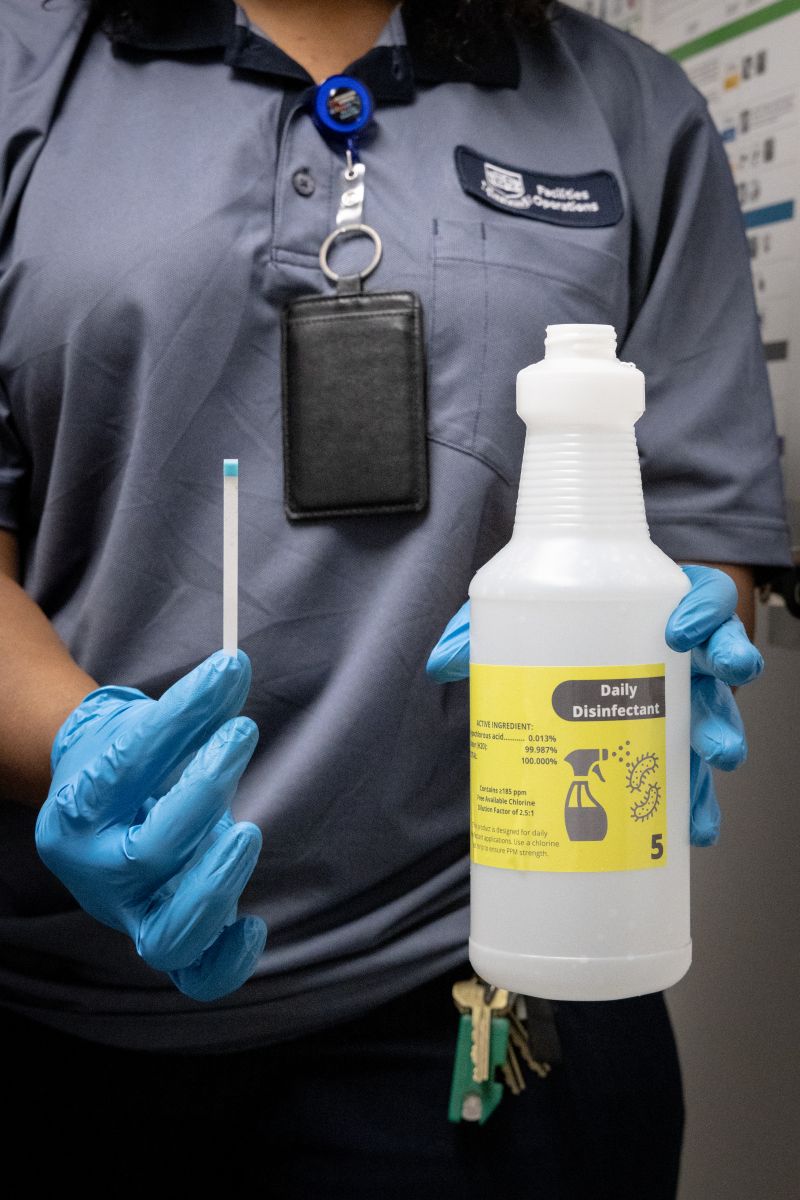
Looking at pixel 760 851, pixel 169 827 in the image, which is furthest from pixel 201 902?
pixel 760 851

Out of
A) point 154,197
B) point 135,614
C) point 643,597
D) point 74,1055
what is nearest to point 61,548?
point 135,614

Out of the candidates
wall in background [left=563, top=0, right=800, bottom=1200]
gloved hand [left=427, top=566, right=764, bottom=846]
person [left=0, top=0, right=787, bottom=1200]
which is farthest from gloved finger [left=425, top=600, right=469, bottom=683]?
wall in background [left=563, top=0, right=800, bottom=1200]

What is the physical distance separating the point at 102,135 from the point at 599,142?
376 millimetres

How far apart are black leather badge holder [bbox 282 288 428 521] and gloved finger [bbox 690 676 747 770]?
0.26 meters

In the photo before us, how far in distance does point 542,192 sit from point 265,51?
23 cm

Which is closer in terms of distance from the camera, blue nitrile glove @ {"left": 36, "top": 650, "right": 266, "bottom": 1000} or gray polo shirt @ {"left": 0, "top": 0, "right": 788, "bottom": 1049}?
blue nitrile glove @ {"left": 36, "top": 650, "right": 266, "bottom": 1000}

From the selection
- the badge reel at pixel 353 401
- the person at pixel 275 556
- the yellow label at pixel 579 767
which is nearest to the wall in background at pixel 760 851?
the person at pixel 275 556

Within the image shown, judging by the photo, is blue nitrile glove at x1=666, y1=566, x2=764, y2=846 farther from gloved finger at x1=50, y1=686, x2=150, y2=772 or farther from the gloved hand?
gloved finger at x1=50, y1=686, x2=150, y2=772

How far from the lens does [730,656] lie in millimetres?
659

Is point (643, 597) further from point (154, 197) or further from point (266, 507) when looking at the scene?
point (154, 197)

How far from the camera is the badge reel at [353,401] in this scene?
2.93ft

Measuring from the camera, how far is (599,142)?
990 mm

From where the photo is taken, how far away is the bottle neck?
2.16 feet

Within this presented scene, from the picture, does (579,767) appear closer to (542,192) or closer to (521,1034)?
(521,1034)
